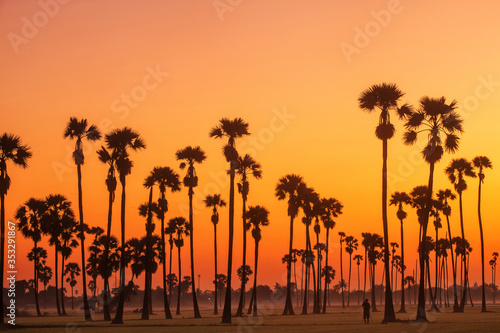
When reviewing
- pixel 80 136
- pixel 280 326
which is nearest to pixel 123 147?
pixel 80 136

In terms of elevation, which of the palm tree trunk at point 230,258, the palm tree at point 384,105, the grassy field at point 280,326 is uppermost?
the palm tree at point 384,105

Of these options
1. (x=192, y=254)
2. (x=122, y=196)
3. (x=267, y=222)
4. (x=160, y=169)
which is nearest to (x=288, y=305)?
(x=267, y=222)

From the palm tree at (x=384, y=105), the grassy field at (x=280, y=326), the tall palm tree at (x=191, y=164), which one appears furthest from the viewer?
the tall palm tree at (x=191, y=164)

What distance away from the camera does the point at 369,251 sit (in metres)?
141

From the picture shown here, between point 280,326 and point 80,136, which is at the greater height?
point 80,136

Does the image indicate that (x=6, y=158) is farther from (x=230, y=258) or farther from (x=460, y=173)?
(x=460, y=173)

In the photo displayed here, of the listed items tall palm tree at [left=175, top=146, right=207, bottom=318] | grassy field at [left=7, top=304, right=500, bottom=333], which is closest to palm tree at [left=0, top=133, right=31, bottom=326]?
grassy field at [left=7, top=304, right=500, bottom=333]

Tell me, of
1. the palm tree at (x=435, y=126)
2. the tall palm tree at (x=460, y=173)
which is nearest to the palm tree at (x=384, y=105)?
the palm tree at (x=435, y=126)

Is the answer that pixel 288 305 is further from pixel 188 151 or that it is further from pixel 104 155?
pixel 104 155

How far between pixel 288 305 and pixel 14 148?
51.0 metres

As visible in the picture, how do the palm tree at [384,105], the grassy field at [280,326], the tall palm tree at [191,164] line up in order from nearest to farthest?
1. the grassy field at [280,326]
2. the palm tree at [384,105]
3. the tall palm tree at [191,164]

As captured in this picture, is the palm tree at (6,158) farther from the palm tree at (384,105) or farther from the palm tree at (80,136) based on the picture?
the palm tree at (384,105)

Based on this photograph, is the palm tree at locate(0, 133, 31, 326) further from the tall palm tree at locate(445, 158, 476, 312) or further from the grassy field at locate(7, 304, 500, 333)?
the tall palm tree at locate(445, 158, 476, 312)

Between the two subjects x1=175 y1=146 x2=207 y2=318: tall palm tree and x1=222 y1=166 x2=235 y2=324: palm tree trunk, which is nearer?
x1=222 y1=166 x2=235 y2=324: palm tree trunk
